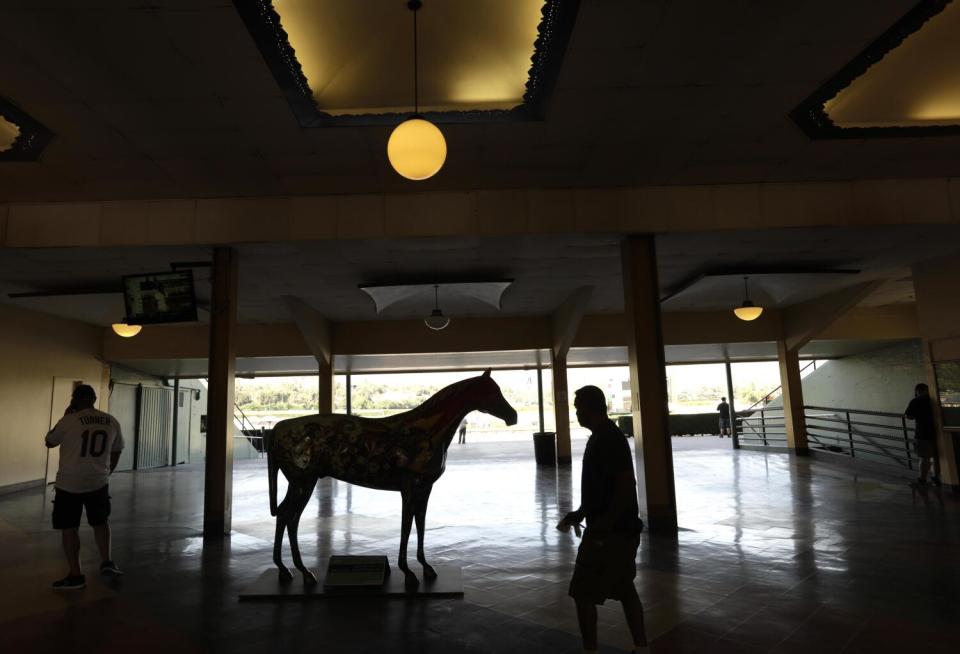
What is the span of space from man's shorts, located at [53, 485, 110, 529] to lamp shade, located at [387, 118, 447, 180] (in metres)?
3.81

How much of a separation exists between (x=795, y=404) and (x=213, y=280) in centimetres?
1398

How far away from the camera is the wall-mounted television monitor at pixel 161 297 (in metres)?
6.77

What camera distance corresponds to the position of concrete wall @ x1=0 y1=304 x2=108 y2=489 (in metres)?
10.4

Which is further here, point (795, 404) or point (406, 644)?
point (795, 404)

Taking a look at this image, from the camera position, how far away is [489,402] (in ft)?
15.6

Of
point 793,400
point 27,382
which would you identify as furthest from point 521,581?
point 793,400

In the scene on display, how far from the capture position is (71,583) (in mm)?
4582

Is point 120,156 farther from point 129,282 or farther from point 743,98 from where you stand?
point 743,98

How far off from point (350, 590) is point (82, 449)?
2.54 meters

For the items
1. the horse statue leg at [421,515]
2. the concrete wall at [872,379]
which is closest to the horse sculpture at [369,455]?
the horse statue leg at [421,515]

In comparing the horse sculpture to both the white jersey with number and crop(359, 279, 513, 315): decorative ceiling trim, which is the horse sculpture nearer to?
the white jersey with number

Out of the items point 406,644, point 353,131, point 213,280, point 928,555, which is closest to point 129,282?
point 213,280

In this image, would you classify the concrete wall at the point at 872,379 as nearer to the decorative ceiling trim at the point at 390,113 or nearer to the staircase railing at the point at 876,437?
the staircase railing at the point at 876,437

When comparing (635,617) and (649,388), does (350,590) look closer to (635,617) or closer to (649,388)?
(635,617)
